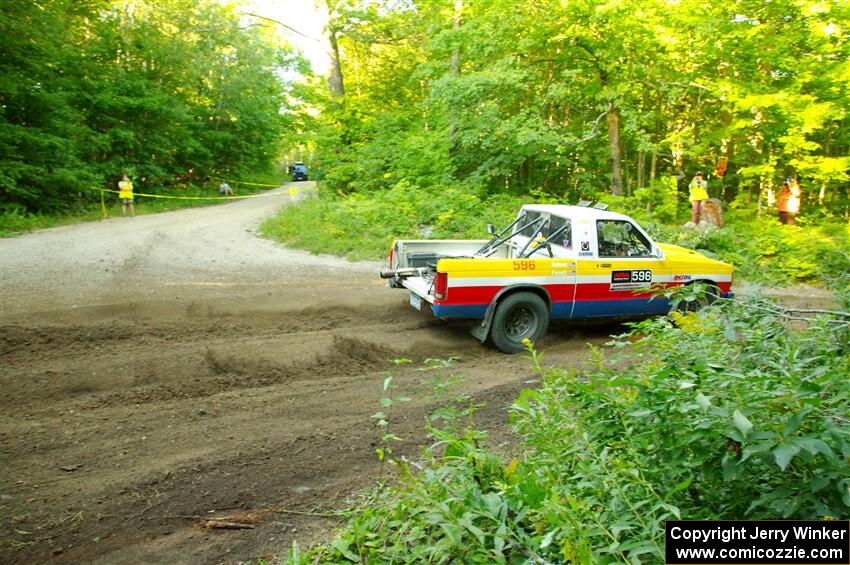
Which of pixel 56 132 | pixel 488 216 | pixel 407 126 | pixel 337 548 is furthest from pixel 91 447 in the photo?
pixel 56 132

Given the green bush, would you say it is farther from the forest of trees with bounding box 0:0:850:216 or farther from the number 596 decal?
the number 596 decal

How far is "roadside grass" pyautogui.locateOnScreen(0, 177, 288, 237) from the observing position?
656 inches

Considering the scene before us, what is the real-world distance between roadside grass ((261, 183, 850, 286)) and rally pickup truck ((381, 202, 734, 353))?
5116 millimetres

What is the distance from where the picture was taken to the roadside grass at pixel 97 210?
1667 centimetres

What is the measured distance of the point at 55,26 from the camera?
59.8 feet

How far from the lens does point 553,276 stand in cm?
757

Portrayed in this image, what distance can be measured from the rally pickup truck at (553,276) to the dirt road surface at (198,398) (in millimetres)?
536

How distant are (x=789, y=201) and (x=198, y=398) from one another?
16930 mm

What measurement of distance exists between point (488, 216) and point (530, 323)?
8479 millimetres

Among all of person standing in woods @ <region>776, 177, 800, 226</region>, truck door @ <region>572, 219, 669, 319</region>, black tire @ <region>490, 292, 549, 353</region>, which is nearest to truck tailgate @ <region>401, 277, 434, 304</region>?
black tire @ <region>490, 292, 549, 353</region>

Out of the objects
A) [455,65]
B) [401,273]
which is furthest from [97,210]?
[401,273]

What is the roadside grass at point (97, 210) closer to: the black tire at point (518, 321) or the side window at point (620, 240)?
the black tire at point (518, 321)

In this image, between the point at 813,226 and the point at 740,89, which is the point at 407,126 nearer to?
the point at 740,89

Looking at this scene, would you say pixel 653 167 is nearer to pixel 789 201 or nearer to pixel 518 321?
pixel 789 201
